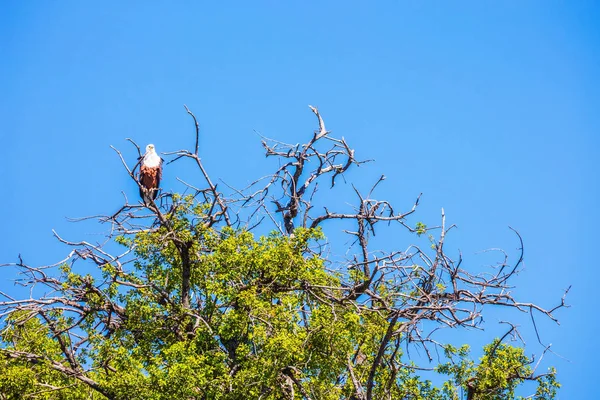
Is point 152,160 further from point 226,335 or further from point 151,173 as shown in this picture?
point 226,335

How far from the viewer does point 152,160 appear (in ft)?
41.9

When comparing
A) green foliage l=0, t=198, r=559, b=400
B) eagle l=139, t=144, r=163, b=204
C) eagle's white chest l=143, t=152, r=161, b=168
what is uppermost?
eagle's white chest l=143, t=152, r=161, b=168

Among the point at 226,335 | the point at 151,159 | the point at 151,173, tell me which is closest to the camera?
the point at 226,335

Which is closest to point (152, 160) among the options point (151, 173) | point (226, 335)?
point (151, 173)

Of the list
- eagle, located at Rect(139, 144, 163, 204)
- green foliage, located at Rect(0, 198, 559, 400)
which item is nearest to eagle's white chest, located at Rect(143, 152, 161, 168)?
eagle, located at Rect(139, 144, 163, 204)

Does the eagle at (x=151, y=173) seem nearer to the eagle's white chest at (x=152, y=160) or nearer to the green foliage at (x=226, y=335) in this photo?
the eagle's white chest at (x=152, y=160)

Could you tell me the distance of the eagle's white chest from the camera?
41.7 ft

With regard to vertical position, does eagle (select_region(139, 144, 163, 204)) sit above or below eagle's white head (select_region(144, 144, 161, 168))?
below

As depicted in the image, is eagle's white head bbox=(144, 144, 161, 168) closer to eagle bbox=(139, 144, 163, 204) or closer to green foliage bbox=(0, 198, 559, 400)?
eagle bbox=(139, 144, 163, 204)

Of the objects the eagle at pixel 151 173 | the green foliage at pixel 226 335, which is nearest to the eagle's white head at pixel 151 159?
the eagle at pixel 151 173

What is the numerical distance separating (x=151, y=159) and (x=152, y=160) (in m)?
0.03

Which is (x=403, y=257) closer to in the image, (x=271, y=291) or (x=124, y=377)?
(x=271, y=291)

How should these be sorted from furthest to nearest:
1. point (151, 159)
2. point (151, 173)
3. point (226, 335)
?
point (151, 159) → point (151, 173) → point (226, 335)

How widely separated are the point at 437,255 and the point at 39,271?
4092 millimetres
